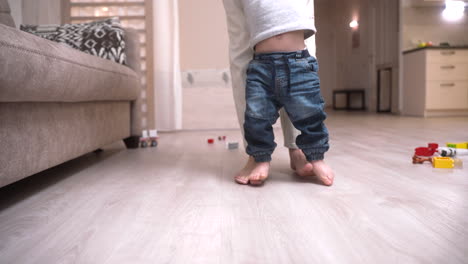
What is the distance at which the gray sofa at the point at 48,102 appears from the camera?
2.82 ft

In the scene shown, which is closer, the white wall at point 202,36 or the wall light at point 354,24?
the white wall at point 202,36

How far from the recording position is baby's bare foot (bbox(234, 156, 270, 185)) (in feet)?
3.59

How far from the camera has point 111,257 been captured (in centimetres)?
61

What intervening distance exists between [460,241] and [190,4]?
2879 mm

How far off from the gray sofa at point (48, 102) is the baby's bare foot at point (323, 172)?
784 millimetres

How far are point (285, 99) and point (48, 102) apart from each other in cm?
71

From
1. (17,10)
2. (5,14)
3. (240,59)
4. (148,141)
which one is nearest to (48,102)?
(240,59)

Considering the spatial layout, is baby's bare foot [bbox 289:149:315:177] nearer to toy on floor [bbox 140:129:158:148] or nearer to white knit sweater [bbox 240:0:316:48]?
white knit sweater [bbox 240:0:316:48]

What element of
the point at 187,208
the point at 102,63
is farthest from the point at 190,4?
the point at 187,208

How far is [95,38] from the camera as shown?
1883mm

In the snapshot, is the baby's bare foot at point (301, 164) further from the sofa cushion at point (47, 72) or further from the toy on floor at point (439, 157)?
the sofa cushion at point (47, 72)

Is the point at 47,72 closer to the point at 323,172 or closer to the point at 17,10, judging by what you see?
the point at 323,172

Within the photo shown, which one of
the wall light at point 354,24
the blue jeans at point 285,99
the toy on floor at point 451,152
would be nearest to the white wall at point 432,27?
the wall light at point 354,24

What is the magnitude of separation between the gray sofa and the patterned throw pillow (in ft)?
0.70
